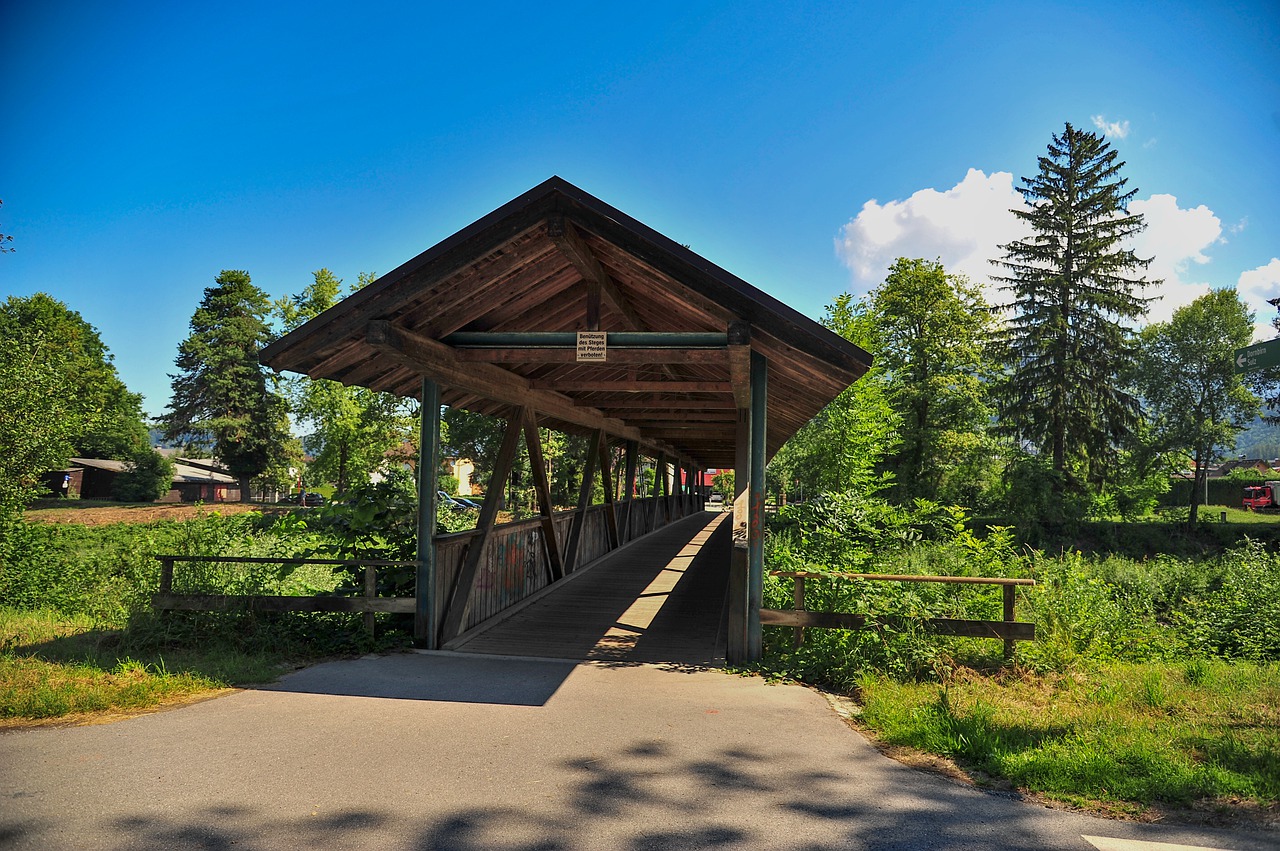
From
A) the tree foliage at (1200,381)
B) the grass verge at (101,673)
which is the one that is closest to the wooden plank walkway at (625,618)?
the grass verge at (101,673)

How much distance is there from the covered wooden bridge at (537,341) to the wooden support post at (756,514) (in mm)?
14

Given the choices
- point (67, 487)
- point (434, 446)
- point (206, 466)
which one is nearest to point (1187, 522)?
point (434, 446)

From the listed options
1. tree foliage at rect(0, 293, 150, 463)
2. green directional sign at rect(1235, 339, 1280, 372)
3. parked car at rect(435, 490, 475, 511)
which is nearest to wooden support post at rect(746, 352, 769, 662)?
green directional sign at rect(1235, 339, 1280, 372)

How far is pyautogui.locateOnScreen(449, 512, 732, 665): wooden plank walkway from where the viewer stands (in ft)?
24.2

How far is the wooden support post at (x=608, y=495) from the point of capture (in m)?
14.2

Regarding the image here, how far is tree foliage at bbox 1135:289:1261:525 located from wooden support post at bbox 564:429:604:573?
31.3m

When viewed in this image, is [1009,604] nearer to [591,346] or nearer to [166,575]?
[591,346]

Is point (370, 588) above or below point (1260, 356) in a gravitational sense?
below

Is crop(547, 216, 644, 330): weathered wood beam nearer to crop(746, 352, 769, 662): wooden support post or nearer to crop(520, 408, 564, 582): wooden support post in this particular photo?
crop(746, 352, 769, 662): wooden support post

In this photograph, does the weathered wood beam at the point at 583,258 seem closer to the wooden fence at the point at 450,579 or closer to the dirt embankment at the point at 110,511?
the wooden fence at the point at 450,579

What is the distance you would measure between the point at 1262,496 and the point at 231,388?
6226 cm

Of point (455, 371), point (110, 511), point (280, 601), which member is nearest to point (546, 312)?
point (455, 371)

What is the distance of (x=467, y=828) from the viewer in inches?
130

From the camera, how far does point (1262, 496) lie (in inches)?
1849
